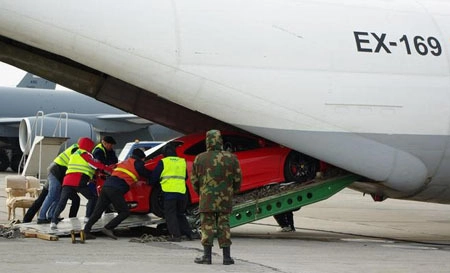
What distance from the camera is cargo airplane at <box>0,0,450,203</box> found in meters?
15.0

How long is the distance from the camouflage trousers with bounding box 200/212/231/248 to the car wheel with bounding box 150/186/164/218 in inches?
125

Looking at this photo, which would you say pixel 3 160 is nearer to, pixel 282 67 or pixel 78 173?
pixel 78 173

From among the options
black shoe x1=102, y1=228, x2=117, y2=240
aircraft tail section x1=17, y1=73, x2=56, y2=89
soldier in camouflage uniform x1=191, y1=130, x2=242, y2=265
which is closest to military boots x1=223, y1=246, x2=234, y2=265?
soldier in camouflage uniform x1=191, y1=130, x2=242, y2=265

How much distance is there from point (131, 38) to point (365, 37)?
3957mm

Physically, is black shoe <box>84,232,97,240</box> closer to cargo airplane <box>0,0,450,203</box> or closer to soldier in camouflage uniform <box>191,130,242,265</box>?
cargo airplane <box>0,0,450,203</box>

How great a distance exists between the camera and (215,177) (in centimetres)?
1280

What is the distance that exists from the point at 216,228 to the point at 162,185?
2.70 m

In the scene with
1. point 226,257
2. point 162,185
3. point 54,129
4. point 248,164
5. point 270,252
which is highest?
point 54,129

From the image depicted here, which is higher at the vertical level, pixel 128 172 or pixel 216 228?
pixel 128 172

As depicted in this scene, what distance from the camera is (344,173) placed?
1656 cm

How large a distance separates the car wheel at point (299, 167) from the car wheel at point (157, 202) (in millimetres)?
2073

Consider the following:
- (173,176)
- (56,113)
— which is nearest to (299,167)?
(173,176)

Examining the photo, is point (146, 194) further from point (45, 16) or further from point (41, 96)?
point (41, 96)

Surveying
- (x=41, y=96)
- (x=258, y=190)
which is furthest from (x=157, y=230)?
(x=41, y=96)
